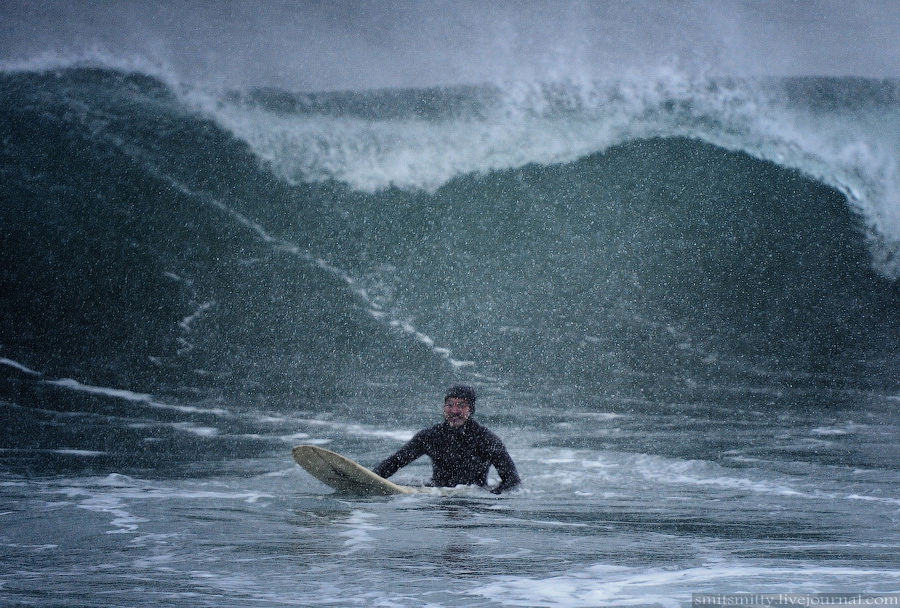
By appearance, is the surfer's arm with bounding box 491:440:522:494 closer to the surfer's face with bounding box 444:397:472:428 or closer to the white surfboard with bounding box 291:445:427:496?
the surfer's face with bounding box 444:397:472:428

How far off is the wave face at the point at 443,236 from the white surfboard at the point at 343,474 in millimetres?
7228

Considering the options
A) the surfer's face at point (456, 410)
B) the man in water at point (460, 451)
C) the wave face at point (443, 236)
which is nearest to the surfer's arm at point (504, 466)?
the man in water at point (460, 451)

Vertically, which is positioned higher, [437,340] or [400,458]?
[437,340]

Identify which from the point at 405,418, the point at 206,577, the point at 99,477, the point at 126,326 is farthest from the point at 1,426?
the point at 206,577

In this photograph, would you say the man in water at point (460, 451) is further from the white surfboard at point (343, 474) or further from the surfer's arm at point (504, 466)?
the white surfboard at point (343, 474)

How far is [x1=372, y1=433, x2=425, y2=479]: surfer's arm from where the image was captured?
684 centimetres

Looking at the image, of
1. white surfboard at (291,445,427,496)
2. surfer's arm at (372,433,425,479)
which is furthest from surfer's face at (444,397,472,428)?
white surfboard at (291,445,427,496)

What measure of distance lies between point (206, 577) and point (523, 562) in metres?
1.32

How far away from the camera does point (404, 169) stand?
841 inches

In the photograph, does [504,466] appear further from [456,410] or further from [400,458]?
[400,458]

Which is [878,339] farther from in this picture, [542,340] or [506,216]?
[506,216]

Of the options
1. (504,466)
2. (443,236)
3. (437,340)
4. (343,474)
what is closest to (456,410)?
(504,466)

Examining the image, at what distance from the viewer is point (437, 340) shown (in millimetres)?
17031

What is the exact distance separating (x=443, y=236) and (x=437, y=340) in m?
4.01
